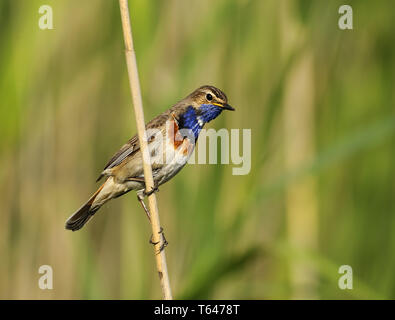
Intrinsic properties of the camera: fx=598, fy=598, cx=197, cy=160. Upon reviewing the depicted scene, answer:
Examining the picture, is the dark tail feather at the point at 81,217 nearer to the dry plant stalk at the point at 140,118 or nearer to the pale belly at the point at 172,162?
the pale belly at the point at 172,162

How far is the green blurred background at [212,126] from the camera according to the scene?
3771mm

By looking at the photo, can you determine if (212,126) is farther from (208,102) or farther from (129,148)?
(129,148)

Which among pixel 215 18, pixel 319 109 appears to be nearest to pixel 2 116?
pixel 215 18

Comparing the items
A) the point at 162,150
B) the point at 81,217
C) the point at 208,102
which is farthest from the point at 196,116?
the point at 81,217

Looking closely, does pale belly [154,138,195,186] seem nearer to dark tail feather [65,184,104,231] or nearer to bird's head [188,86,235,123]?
bird's head [188,86,235,123]

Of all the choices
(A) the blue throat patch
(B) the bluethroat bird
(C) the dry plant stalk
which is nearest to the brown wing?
(B) the bluethroat bird

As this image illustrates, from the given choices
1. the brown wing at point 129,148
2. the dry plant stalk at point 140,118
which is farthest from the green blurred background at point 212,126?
the dry plant stalk at point 140,118

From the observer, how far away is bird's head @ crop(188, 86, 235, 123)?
11.4 feet

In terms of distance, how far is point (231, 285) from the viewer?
421 cm

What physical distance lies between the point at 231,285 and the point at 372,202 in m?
1.21

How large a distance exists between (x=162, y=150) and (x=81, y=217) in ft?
1.98

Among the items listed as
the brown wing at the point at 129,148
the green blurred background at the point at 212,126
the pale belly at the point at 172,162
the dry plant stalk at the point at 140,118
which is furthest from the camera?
the green blurred background at the point at 212,126

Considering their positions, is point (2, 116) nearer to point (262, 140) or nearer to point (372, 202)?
point (262, 140)

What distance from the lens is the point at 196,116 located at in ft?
11.6
